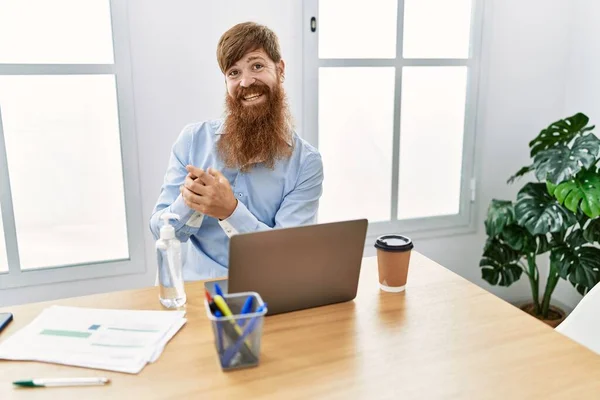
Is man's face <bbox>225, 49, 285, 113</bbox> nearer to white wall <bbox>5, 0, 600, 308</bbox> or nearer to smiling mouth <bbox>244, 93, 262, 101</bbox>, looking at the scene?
smiling mouth <bbox>244, 93, 262, 101</bbox>

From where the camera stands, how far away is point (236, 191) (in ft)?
5.94

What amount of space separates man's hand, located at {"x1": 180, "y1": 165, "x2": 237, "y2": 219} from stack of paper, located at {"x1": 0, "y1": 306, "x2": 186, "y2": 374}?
1.14 feet

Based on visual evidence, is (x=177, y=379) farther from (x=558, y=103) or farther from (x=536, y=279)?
(x=558, y=103)

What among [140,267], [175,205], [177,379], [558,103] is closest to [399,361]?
[177,379]

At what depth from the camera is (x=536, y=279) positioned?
2.85 metres

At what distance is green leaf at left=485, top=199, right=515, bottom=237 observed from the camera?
8.72 ft

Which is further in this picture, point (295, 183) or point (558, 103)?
point (558, 103)

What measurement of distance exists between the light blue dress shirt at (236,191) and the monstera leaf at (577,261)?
1447 mm

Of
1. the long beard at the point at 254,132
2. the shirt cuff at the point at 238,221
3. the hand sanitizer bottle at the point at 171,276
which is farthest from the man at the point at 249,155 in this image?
the hand sanitizer bottle at the point at 171,276

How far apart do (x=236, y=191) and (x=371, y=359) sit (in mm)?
876

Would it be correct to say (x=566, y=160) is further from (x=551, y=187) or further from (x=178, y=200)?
(x=178, y=200)

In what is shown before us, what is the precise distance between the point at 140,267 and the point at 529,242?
1.86 meters

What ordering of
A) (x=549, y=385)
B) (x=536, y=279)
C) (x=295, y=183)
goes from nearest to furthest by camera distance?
(x=549, y=385) → (x=295, y=183) → (x=536, y=279)

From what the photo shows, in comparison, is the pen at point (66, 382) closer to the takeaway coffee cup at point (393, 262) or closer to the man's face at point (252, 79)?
the takeaway coffee cup at point (393, 262)
